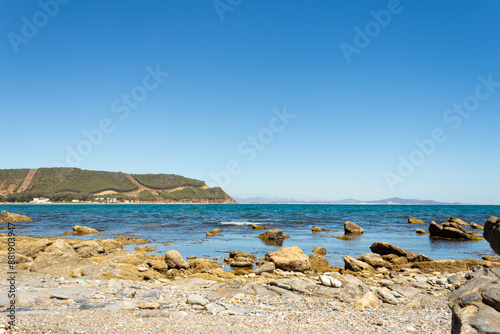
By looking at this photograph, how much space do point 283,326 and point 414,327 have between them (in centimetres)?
318

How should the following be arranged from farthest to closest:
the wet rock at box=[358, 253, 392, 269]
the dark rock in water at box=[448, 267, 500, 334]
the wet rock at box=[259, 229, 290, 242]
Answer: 1. the wet rock at box=[259, 229, 290, 242]
2. the wet rock at box=[358, 253, 392, 269]
3. the dark rock in water at box=[448, 267, 500, 334]

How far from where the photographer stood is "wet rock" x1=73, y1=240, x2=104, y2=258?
1916 cm

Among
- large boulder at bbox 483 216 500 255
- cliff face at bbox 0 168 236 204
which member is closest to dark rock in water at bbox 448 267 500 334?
large boulder at bbox 483 216 500 255

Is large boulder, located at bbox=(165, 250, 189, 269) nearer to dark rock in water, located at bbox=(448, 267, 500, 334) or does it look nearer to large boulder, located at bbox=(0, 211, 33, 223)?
dark rock in water, located at bbox=(448, 267, 500, 334)

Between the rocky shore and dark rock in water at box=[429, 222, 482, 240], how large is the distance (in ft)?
51.8

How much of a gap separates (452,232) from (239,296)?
29.0m

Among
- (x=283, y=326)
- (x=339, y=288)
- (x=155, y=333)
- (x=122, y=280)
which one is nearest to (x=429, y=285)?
(x=339, y=288)

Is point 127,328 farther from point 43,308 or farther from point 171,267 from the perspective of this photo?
point 171,267

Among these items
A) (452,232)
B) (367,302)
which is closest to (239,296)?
(367,302)

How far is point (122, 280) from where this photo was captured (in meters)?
12.6

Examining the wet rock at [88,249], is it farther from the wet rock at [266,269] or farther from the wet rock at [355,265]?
the wet rock at [355,265]

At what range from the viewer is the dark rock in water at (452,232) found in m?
30.2

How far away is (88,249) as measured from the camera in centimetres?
1955

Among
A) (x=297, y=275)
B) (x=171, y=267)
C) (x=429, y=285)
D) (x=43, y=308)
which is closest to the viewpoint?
(x=43, y=308)
